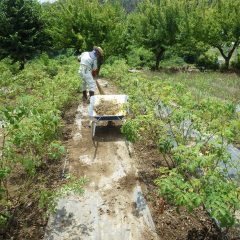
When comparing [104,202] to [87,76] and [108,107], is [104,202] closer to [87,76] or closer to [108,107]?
[108,107]

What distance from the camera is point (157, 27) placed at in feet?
67.5

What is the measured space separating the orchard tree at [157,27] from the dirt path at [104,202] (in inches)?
600

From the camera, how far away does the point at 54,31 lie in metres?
19.8

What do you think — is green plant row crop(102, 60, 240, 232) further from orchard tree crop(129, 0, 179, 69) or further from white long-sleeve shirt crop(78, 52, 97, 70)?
orchard tree crop(129, 0, 179, 69)

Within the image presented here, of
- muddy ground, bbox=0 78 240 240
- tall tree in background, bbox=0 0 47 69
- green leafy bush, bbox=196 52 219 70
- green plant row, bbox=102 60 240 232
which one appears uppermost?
green plant row, bbox=102 60 240 232

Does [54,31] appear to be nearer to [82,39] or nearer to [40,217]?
[82,39]

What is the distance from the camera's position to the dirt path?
159 inches

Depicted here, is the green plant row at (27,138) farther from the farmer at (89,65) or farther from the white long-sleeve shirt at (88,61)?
the white long-sleeve shirt at (88,61)

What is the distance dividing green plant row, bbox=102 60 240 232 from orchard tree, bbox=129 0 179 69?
1271cm

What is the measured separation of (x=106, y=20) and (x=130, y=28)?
21.0 feet

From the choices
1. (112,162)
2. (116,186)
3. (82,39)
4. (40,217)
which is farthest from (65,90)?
(82,39)

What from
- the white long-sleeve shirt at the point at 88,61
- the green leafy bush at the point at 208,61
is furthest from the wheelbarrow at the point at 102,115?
the green leafy bush at the point at 208,61

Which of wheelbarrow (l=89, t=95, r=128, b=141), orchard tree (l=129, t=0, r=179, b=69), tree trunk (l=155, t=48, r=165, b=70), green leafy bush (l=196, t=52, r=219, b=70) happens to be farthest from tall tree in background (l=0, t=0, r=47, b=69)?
wheelbarrow (l=89, t=95, r=128, b=141)

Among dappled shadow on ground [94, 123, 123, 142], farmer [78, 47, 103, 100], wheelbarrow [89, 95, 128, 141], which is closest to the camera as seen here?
wheelbarrow [89, 95, 128, 141]
